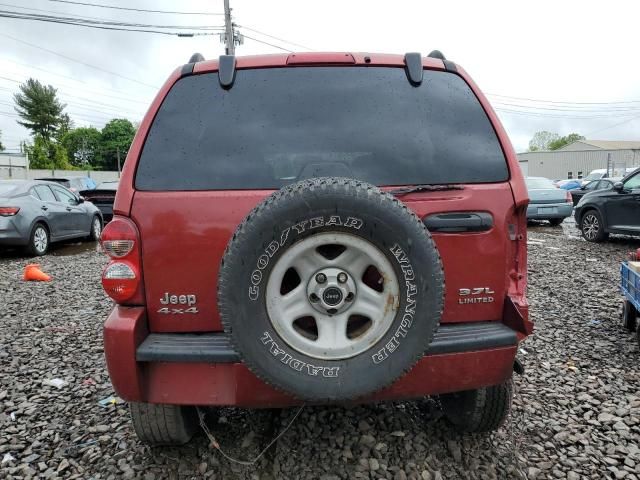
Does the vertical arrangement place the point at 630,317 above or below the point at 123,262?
below

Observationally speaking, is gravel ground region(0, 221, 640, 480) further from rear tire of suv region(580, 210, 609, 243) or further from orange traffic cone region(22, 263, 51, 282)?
rear tire of suv region(580, 210, 609, 243)

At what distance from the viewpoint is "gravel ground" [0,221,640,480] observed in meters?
2.23

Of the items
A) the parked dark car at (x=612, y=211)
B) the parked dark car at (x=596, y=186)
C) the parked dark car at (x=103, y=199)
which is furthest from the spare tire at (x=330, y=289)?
the parked dark car at (x=596, y=186)

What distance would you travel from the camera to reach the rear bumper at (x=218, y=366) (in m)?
1.87

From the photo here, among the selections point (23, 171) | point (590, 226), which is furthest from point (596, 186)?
point (23, 171)

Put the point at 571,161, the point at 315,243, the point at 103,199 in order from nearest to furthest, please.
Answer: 1. the point at 315,243
2. the point at 103,199
3. the point at 571,161

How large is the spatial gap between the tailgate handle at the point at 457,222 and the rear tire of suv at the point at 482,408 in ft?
2.72

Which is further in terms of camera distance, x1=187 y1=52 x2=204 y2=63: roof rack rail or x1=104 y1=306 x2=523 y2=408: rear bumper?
x1=187 y1=52 x2=204 y2=63: roof rack rail

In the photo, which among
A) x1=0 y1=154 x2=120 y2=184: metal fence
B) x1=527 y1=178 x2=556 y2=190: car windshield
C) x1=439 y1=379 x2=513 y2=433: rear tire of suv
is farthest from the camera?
x1=0 y1=154 x2=120 y2=184: metal fence

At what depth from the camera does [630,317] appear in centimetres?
411

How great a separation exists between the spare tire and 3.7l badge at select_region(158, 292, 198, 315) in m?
0.28

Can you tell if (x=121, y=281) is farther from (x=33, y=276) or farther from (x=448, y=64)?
(x=33, y=276)

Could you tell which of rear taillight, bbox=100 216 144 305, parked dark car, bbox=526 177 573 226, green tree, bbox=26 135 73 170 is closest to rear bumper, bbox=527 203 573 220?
parked dark car, bbox=526 177 573 226

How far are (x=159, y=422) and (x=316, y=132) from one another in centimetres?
156
